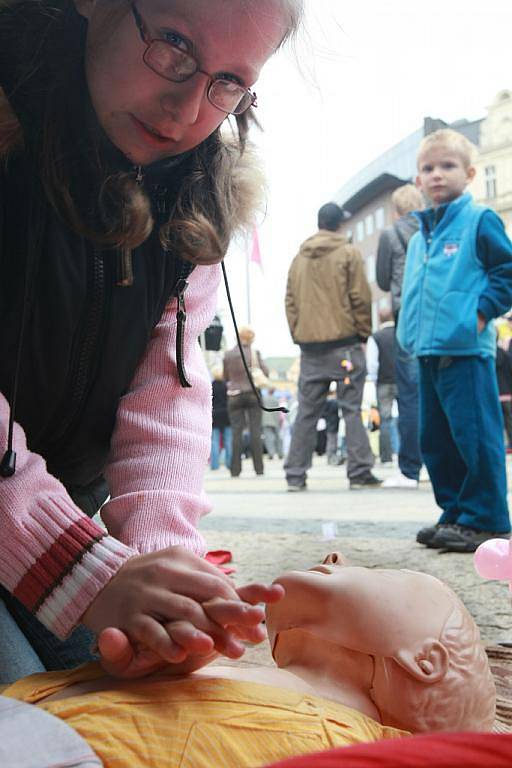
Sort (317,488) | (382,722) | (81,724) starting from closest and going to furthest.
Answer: (81,724) → (382,722) → (317,488)

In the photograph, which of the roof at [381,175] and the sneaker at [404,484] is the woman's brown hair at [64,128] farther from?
the roof at [381,175]

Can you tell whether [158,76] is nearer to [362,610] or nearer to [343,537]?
[362,610]

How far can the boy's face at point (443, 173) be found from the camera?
3031mm

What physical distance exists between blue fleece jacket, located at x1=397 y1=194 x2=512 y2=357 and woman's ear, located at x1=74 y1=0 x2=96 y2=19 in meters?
1.98

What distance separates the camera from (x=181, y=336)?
4.31 ft

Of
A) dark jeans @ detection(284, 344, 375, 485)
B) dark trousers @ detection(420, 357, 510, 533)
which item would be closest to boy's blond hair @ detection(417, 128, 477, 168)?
dark trousers @ detection(420, 357, 510, 533)

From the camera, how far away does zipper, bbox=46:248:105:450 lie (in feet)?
3.97

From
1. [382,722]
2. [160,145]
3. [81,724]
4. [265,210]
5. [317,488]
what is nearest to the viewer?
[81,724]

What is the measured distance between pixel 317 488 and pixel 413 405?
1.13 meters

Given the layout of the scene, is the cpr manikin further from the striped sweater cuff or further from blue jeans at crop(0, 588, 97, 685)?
blue jeans at crop(0, 588, 97, 685)

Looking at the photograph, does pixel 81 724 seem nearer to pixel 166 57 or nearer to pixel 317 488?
pixel 166 57

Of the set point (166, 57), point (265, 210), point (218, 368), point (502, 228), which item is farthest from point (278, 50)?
point (218, 368)

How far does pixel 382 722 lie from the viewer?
3.39 ft

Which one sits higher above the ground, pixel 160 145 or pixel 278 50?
pixel 278 50
